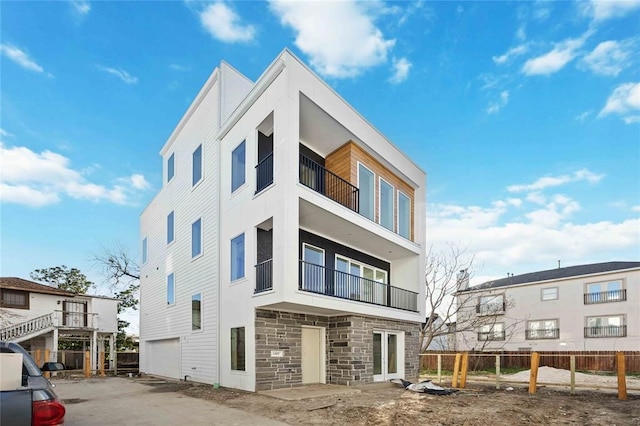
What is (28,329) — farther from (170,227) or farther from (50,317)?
(170,227)

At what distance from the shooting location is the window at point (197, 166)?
16.4m

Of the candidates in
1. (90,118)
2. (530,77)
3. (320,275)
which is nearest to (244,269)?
(320,275)

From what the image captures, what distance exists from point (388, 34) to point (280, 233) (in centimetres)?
717

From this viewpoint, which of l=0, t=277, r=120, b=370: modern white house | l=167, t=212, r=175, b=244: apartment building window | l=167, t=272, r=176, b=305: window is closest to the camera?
l=167, t=272, r=176, b=305: window

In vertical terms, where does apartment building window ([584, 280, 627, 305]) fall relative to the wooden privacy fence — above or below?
above

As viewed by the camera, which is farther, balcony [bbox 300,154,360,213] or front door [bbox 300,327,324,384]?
balcony [bbox 300,154,360,213]

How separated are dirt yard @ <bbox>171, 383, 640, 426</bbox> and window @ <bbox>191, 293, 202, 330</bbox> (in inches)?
117

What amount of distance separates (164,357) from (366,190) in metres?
11.7

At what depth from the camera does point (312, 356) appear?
44.9ft

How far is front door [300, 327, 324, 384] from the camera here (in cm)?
1334

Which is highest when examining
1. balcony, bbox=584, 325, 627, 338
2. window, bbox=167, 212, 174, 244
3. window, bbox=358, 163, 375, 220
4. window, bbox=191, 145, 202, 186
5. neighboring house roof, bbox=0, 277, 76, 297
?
window, bbox=191, 145, 202, 186

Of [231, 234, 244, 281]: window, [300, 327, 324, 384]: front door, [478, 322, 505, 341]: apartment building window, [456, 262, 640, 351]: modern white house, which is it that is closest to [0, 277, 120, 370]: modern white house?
[231, 234, 244, 281]: window

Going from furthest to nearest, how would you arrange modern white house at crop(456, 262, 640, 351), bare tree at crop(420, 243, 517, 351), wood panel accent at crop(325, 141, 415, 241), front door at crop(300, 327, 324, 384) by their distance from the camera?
modern white house at crop(456, 262, 640, 351), bare tree at crop(420, 243, 517, 351), wood panel accent at crop(325, 141, 415, 241), front door at crop(300, 327, 324, 384)

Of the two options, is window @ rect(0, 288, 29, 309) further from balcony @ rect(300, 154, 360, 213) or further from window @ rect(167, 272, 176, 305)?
balcony @ rect(300, 154, 360, 213)
